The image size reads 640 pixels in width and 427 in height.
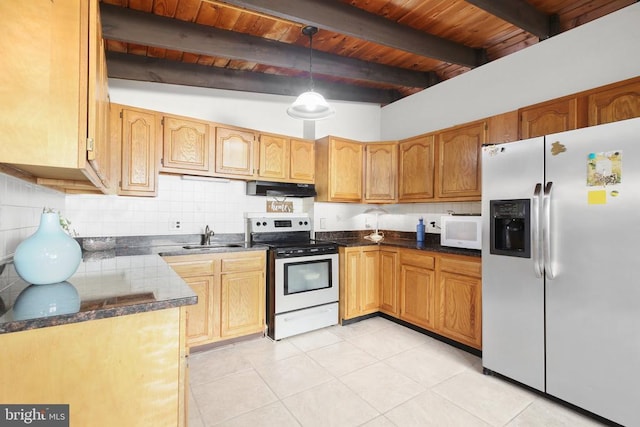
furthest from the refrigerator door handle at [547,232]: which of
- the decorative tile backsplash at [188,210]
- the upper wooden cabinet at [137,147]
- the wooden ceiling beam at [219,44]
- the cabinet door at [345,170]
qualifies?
the upper wooden cabinet at [137,147]

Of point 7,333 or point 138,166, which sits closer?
point 7,333

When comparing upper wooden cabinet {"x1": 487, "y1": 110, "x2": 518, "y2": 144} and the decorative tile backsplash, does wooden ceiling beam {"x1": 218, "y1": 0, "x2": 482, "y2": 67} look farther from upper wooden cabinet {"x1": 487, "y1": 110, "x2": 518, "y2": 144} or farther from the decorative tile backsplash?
the decorative tile backsplash

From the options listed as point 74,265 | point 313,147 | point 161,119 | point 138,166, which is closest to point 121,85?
point 161,119

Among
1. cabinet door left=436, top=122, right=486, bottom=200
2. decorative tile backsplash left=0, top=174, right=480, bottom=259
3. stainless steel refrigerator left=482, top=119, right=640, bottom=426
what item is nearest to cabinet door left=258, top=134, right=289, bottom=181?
decorative tile backsplash left=0, top=174, right=480, bottom=259

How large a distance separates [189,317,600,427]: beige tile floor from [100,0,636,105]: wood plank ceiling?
268 centimetres

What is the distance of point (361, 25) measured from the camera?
8.20ft

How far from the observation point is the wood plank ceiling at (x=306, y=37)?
2.36 meters

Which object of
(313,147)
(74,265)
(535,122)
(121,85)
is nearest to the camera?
(74,265)

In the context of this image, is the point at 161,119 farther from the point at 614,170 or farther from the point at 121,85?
the point at 614,170

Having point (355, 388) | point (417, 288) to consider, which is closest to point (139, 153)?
point (355, 388)

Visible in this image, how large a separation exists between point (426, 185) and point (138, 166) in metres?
2.94

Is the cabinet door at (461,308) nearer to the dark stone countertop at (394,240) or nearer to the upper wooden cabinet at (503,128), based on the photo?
the dark stone countertop at (394,240)

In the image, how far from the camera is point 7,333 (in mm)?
902

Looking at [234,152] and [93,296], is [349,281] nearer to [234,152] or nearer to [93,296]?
[234,152]
